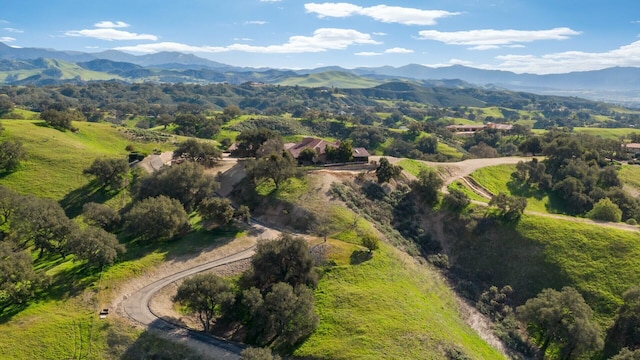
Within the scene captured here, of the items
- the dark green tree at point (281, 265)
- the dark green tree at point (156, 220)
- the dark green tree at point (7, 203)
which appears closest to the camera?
the dark green tree at point (281, 265)

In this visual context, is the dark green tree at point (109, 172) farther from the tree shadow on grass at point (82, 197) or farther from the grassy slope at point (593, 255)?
the grassy slope at point (593, 255)

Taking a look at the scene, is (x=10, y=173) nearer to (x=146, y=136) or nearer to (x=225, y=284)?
(x=146, y=136)

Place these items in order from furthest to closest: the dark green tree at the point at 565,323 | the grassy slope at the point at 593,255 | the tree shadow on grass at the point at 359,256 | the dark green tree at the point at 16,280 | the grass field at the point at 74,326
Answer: the tree shadow on grass at the point at 359,256, the grassy slope at the point at 593,255, the dark green tree at the point at 565,323, the dark green tree at the point at 16,280, the grass field at the point at 74,326

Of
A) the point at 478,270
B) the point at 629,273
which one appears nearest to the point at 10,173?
the point at 478,270

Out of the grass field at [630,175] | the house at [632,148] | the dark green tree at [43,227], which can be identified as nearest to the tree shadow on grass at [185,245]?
the dark green tree at [43,227]

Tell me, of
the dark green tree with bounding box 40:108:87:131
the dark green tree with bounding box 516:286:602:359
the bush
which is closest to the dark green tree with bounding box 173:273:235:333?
the dark green tree with bounding box 516:286:602:359

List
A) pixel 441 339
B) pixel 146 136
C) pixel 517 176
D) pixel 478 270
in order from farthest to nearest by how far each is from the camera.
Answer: pixel 146 136
pixel 517 176
pixel 478 270
pixel 441 339

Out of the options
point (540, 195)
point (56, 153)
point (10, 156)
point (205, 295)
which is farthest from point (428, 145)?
point (10, 156)
